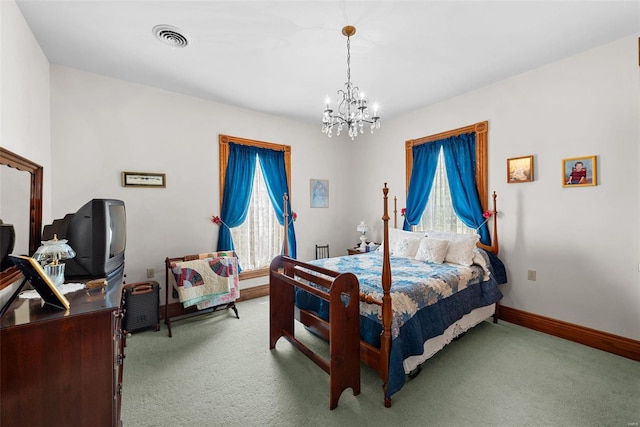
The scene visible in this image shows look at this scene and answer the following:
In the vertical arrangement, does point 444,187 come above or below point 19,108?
below

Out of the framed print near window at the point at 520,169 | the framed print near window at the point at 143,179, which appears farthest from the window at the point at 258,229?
the framed print near window at the point at 520,169

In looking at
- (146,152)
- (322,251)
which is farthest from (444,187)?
(146,152)

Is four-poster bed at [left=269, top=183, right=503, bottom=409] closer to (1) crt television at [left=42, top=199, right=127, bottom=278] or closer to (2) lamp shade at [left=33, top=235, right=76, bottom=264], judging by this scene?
(1) crt television at [left=42, top=199, right=127, bottom=278]

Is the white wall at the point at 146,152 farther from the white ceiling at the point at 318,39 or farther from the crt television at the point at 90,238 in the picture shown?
the crt television at the point at 90,238

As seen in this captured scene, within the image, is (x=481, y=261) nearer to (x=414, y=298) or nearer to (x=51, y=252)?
(x=414, y=298)

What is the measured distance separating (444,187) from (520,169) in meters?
0.94

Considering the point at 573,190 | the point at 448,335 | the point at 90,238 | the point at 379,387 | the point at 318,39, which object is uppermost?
the point at 318,39

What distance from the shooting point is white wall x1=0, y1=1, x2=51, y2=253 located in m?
1.75

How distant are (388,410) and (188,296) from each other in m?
2.27

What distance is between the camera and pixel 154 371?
228 centimetres

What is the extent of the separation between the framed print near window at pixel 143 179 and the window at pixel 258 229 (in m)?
0.88

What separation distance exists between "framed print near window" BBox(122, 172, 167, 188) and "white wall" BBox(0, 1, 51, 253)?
2.23 ft

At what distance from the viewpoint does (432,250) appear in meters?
3.16

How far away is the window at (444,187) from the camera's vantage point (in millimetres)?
3426
